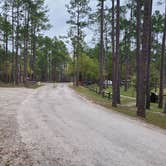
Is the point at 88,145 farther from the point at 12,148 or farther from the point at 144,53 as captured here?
the point at 144,53

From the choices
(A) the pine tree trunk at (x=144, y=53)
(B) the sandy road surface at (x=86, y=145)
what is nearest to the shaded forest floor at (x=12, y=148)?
(B) the sandy road surface at (x=86, y=145)

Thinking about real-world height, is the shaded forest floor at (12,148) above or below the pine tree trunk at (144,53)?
below

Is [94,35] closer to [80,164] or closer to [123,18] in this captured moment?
[123,18]

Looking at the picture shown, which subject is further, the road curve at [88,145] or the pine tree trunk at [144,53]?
the pine tree trunk at [144,53]

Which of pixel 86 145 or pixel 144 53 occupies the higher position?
pixel 144 53

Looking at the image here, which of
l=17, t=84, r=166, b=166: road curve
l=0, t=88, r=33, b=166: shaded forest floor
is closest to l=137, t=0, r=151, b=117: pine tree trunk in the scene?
l=17, t=84, r=166, b=166: road curve

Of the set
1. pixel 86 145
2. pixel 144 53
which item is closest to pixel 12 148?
pixel 86 145

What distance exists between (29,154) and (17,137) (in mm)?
2376

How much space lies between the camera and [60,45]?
340ft

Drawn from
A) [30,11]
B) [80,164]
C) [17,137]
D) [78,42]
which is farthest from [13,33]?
[80,164]

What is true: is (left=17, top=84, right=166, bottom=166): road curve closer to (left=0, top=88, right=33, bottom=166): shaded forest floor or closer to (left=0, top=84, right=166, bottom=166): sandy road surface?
(left=0, top=84, right=166, bottom=166): sandy road surface

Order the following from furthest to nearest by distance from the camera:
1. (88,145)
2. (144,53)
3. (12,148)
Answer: (144,53), (88,145), (12,148)

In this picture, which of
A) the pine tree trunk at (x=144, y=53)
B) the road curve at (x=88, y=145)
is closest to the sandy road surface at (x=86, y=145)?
the road curve at (x=88, y=145)

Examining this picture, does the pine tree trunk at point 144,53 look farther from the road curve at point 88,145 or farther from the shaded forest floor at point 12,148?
the shaded forest floor at point 12,148
